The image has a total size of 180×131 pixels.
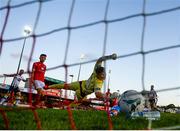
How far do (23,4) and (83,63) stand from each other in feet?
4.88

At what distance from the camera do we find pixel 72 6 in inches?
218

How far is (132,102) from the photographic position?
7211 mm

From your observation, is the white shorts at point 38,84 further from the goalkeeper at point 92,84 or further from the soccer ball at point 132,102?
the soccer ball at point 132,102

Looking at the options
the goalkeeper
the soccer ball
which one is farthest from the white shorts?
the soccer ball

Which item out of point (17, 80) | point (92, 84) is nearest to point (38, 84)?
point (92, 84)

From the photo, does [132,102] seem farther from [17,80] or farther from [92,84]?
[17,80]

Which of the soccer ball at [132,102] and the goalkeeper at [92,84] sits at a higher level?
the goalkeeper at [92,84]

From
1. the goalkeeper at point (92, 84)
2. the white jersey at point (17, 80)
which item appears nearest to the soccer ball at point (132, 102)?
the goalkeeper at point (92, 84)

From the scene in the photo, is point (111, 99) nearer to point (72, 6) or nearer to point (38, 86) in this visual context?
point (38, 86)

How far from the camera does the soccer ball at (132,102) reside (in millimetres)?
7180

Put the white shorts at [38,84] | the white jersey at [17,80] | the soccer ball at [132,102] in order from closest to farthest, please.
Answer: the soccer ball at [132,102]
the white shorts at [38,84]
the white jersey at [17,80]

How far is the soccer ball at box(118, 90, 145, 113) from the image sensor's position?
7.18 m

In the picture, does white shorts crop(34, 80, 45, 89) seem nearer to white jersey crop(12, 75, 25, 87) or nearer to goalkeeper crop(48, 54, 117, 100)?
goalkeeper crop(48, 54, 117, 100)

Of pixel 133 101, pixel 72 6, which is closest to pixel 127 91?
pixel 133 101
